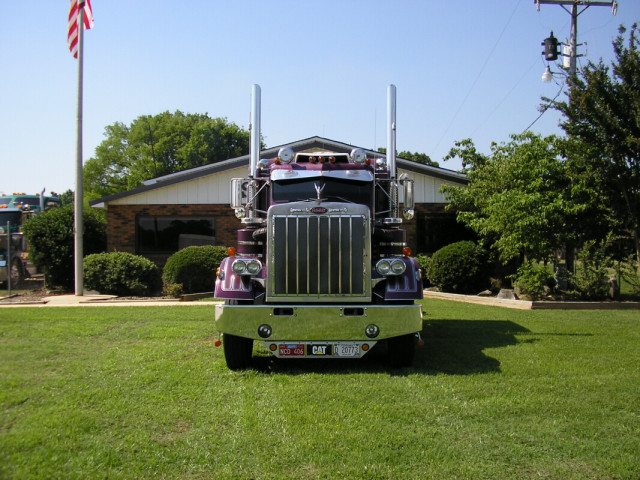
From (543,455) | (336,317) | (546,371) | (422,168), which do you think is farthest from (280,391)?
(422,168)

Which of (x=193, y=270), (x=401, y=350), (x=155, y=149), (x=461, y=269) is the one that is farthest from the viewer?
(x=155, y=149)

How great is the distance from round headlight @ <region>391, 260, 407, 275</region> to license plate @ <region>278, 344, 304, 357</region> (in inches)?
56.6

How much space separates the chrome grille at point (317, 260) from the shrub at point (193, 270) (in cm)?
929

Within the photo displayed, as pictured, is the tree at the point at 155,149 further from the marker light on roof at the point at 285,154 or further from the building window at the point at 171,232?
the marker light on roof at the point at 285,154

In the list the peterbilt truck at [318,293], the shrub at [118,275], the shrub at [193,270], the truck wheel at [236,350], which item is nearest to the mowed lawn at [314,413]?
the truck wheel at [236,350]

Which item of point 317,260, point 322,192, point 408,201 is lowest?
point 317,260

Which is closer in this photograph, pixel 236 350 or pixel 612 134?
pixel 236 350

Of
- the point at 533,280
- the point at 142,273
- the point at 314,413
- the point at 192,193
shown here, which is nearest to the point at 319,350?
the point at 314,413

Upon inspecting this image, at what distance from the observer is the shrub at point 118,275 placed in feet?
53.1

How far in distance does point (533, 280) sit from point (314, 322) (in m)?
8.98

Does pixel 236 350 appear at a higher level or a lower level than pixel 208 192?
lower

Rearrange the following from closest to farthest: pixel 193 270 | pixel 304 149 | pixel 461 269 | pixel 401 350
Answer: pixel 401 350 → pixel 193 270 → pixel 461 269 → pixel 304 149

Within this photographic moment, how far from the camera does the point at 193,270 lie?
16.2 metres

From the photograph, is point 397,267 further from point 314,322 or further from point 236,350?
point 236,350
